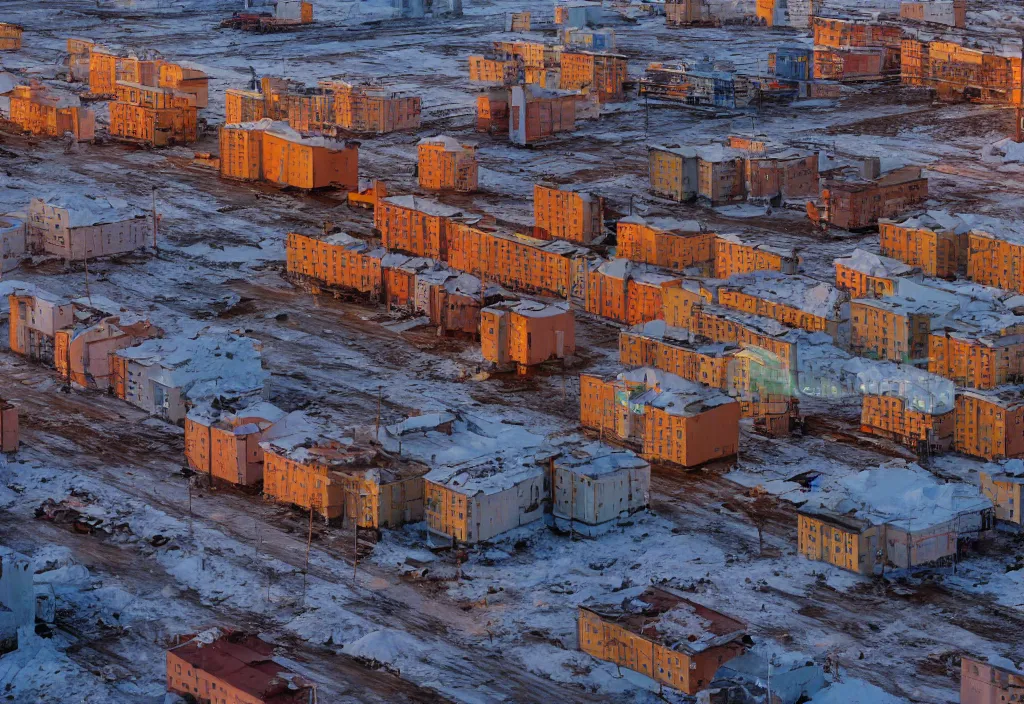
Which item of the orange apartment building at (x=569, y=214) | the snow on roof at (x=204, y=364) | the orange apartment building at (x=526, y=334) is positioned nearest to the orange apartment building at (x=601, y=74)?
the orange apartment building at (x=569, y=214)

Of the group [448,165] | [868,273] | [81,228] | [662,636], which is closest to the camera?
[662,636]

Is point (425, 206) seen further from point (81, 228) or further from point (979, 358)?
point (979, 358)

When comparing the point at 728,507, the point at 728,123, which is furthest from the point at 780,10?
the point at 728,507

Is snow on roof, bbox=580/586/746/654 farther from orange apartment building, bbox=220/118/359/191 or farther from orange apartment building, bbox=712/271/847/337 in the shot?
orange apartment building, bbox=220/118/359/191

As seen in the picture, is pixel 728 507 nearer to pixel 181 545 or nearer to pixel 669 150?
pixel 181 545

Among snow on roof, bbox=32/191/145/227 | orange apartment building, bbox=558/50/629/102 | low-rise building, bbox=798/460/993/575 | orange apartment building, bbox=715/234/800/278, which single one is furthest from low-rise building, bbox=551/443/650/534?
orange apartment building, bbox=558/50/629/102

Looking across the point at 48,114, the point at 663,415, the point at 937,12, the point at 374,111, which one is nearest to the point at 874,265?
the point at 663,415
